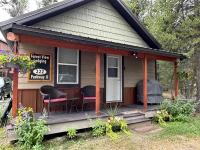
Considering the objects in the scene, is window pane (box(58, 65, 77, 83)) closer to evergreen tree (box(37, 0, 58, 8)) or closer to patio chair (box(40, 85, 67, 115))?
patio chair (box(40, 85, 67, 115))

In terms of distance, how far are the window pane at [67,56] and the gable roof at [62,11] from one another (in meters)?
1.35

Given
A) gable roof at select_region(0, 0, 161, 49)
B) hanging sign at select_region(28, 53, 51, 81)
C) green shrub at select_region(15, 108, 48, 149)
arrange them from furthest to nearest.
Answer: hanging sign at select_region(28, 53, 51, 81)
gable roof at select_region(0, 0, 161, 49)
green shrub at select_region(15, 108, 48, 149)

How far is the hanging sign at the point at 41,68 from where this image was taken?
8539mm

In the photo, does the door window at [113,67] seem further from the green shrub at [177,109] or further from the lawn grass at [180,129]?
the lawn grass at [180,129]

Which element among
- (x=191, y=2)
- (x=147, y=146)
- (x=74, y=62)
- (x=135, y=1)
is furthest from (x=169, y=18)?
(x=135, y=1)

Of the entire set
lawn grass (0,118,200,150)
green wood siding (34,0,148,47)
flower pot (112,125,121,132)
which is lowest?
lawn grass (0,118,200,150)

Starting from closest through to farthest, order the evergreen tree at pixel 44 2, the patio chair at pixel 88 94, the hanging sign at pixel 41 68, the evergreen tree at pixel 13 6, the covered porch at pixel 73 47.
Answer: the covered porch at pixel 73 47 → the hanging sign at pixel 41 68 → the patio chair at pixel 88 94 → the evergreen tree at pixel 44 2 → the evergreen tree at pixel 13 6

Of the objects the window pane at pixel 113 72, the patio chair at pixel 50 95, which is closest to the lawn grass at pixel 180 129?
the window pane at pixel 113 72

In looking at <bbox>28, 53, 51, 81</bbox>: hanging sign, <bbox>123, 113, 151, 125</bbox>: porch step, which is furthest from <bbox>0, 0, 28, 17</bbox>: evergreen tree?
<bbox>123, 113, 151, 125</bbox>: porch step

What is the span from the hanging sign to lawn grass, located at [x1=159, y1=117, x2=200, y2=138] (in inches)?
168

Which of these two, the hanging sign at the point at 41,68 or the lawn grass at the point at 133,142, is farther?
the hanging sign at the point at 41,68

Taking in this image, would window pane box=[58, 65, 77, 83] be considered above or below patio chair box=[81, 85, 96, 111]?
above

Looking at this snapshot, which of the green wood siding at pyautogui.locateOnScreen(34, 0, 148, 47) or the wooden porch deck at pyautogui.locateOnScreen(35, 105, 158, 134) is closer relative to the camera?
the wooden porch deck at pyautogui.locateOnScreen(35, 105, 158, 134)

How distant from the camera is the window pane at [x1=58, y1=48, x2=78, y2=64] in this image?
9.38 meters
